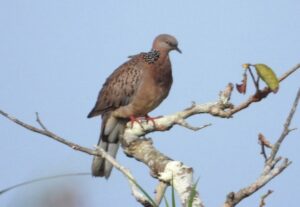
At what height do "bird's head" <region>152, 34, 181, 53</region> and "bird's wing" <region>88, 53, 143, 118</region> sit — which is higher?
"bird's head" <region>152, 34, 181, 53</region>

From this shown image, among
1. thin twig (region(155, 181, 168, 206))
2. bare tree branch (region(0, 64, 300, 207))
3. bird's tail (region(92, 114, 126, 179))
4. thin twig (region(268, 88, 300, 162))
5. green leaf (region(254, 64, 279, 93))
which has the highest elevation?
green leaf (region(254, 64, 279, 93))

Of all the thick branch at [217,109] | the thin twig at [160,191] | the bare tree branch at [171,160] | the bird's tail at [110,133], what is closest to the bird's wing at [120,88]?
the bird's tail at [110,133]

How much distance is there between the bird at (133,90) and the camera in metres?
6.16

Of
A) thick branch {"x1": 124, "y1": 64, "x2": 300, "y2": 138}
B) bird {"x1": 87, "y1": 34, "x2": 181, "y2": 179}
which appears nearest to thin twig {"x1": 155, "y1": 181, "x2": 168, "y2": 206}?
thick branch {"x1": 124, "y1": 64, "x2": 300, "y2": 138}

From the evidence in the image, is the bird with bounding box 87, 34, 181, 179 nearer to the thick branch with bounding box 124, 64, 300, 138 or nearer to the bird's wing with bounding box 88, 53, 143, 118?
the bird's wing with bounding box 88, 53, 143, 118

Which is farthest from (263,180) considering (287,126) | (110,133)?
(110,133)

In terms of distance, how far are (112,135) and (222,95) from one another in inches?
98.3

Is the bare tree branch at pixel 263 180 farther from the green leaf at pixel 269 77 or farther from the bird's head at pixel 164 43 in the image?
the bird's head at pixel 164 43

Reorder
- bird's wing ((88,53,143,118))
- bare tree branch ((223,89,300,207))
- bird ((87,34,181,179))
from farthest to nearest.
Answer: bird's wing ((88,53,143,118)), bird ((87,34,181,179)), bare tree branch ((223,89,300,207))

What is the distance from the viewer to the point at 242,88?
3.30 m

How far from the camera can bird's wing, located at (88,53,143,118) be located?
248 inches

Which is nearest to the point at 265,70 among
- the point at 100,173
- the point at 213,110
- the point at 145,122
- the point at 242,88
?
the point at 242,88

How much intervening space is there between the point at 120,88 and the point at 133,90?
13cm

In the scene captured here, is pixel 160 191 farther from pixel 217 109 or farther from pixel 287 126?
pixel 287 126
